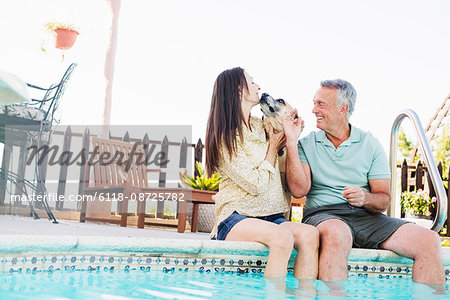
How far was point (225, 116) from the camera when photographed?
8.87 feet

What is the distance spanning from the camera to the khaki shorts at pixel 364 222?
2.77 m

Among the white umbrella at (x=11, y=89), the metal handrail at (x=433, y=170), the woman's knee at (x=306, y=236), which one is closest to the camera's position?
the white umbrella at (x=11, y=89)

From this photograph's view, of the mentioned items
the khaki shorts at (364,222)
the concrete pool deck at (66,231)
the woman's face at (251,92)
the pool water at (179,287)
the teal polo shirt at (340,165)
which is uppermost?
the woman's face at (251,92)

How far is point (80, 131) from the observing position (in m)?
7.97

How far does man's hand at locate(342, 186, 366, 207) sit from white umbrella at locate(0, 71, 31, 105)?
1712mm

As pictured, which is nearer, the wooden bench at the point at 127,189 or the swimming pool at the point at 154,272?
the swimming pool at the point at 154,272

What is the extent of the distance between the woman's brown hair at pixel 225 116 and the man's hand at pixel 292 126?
0.82 ft

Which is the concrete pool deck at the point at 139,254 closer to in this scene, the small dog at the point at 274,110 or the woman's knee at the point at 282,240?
the woman's knee at the point at 282,240

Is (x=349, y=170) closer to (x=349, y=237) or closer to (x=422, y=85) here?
(x=349, y=237)

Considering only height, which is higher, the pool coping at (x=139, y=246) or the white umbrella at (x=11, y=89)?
the white umbrella at (x=11, y=89)

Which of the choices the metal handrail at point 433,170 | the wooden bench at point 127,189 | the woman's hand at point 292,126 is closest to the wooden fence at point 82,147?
the wooden bench at point 127,189

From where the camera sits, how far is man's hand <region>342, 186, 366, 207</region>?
2604 mm

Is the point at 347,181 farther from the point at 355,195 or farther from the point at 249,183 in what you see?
the point at 249,183

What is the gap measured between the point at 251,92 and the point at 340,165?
2.23 ft
